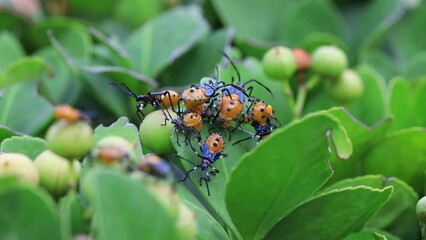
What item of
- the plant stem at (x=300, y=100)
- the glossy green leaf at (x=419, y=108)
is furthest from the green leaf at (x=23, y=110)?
the glossy green leaf at (x=419, y=108)

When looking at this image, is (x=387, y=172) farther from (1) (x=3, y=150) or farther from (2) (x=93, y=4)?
(2) (x=93, y=4)

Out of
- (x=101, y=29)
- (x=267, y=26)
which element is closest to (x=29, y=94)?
(x=101, y=29)

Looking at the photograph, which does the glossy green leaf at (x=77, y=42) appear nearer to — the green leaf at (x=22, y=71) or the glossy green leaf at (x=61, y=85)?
the glossy green leaf at (x=61, y=85)

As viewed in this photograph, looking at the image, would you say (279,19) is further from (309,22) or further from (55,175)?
(55,175)

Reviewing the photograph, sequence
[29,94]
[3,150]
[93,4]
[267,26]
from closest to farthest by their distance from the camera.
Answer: [3,150] < [29,94] < [267,26] < [93,4]

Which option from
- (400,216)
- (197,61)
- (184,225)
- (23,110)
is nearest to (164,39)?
(197,61)

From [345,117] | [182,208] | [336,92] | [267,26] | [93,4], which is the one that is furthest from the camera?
[93,4]

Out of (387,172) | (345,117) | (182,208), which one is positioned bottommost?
(387,172)
